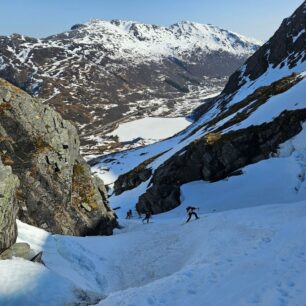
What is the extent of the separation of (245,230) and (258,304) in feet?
45.1

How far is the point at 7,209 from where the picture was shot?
2694 cm

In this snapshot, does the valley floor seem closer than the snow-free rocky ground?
Yes

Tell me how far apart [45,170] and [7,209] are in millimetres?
14309

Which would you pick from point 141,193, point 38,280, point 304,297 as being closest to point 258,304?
point 304,297

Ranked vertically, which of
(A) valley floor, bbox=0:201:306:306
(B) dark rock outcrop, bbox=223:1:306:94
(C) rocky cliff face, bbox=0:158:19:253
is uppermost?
(B) dark rock outcrop, bbox=223:1:306:94

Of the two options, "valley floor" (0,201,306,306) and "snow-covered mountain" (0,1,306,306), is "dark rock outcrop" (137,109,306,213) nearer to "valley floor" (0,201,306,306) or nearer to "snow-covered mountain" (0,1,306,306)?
"snow-covered mountain" (0,1,306,306)

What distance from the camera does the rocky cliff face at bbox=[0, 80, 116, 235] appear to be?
3906cm

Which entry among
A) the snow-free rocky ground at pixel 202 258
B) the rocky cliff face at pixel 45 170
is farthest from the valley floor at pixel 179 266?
the rocky cliff face at pixel 45 170

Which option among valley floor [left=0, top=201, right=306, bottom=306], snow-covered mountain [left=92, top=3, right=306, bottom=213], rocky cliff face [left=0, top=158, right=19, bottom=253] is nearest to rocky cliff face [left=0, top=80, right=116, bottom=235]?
valley floor [left=0, top=201, right=306, bottom=306]

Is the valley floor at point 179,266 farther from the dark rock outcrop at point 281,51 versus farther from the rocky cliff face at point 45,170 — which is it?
the dark rock outcrop at point 281,51

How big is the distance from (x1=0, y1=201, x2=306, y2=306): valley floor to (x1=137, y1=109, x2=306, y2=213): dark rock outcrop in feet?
49.0

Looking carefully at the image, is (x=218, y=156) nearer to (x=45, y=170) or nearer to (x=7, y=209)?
(x=45, y=170)

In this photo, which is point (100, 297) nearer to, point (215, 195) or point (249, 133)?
point (215, 195)

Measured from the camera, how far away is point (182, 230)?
38.5 m
